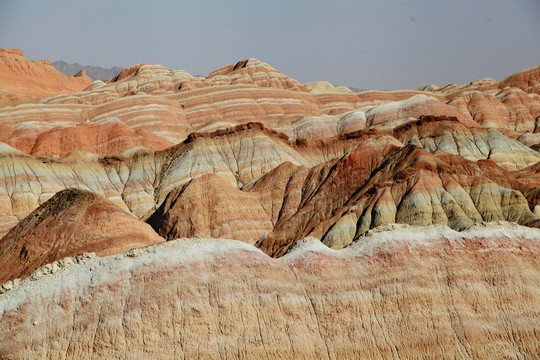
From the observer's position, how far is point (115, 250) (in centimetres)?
4603

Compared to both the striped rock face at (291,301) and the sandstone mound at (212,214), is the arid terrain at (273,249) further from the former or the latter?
the sandstone mound at (212,214)

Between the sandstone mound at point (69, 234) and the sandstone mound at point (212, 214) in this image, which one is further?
the sandstone mound at point (212, 214)

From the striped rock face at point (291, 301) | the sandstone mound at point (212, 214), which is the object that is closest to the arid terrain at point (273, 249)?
the striped rock face at point (291, 301)

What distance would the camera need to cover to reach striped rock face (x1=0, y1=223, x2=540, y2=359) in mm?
29922

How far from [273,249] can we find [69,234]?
2404 cm

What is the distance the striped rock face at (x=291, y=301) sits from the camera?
98.2 ft

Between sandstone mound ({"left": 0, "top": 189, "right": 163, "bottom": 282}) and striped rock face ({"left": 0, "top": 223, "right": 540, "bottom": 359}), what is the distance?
14773 millimetres

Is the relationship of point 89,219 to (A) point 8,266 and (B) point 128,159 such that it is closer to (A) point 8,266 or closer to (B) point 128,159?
(A) point 8,266

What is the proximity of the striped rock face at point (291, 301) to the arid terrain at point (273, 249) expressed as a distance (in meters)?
0.08

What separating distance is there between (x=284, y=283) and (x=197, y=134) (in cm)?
7240

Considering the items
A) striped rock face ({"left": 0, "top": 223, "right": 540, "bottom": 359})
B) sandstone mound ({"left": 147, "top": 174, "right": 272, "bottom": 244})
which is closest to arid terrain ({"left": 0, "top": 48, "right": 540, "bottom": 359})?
striped rock face ({"left": 0, "top": 223, "right": 540, "bottom": 359})

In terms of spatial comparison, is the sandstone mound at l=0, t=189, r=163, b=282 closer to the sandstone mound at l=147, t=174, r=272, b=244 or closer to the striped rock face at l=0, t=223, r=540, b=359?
the striped rock face at l=0, t=223, r=540, b=359

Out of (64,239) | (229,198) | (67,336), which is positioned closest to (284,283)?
(67,336)

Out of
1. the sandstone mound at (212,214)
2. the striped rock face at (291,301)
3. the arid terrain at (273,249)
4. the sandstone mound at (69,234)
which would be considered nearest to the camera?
the striped rock face at (291,301)
